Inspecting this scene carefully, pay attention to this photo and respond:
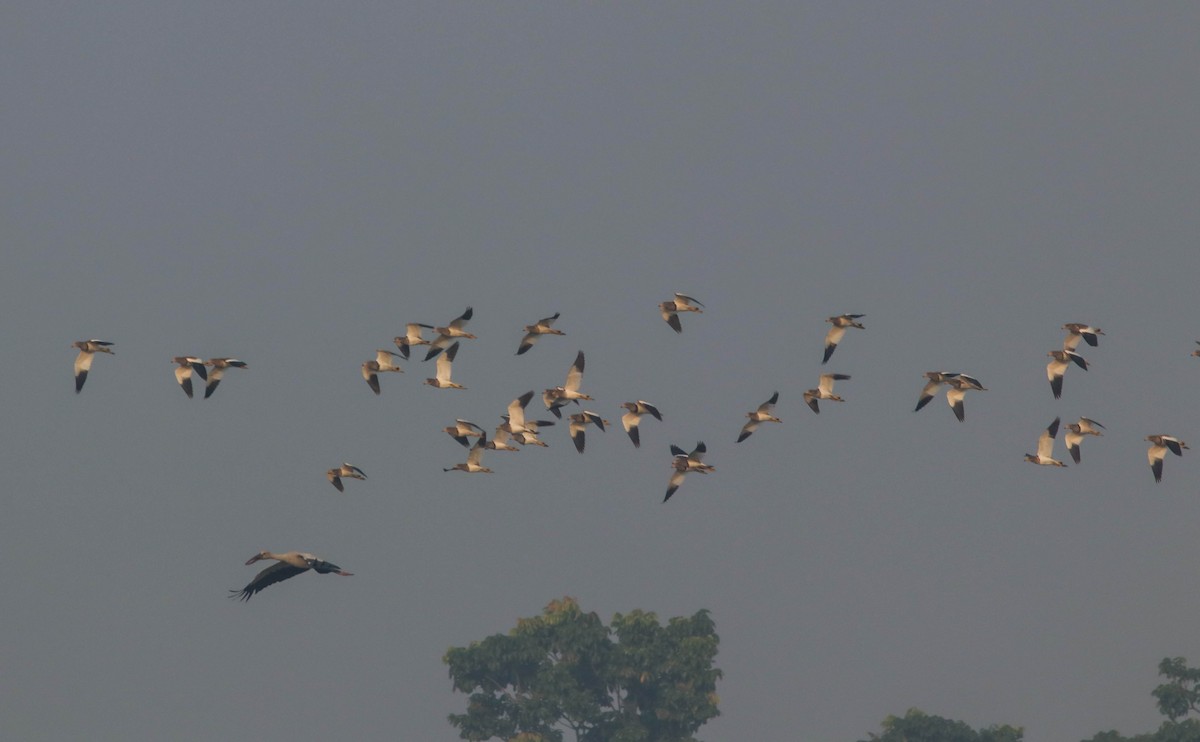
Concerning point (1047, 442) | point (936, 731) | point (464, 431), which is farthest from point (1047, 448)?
point (936, 731)

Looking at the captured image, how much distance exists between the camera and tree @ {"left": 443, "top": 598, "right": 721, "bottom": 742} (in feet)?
349

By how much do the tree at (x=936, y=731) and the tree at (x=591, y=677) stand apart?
9394mm

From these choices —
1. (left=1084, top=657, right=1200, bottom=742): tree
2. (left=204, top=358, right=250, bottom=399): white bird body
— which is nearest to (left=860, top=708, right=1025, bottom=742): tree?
(left=1084, top=657, right=1200, bottom=742): tree

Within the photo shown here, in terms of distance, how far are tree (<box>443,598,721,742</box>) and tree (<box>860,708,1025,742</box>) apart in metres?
9.39

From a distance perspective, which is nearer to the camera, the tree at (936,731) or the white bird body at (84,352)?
the white bird body at (84,352)

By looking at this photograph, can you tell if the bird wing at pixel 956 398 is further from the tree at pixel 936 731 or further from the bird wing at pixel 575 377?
the tree at pixel 936 731

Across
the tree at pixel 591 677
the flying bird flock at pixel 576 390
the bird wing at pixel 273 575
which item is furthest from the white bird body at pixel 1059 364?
the tree at pixel 591 677

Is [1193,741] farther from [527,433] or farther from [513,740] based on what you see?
[527,433]

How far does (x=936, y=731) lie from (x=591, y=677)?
18156 millimetres

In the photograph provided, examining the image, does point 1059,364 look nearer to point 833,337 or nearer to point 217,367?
point 833,337

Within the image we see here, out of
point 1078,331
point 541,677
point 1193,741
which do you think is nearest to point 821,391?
point 1078,331

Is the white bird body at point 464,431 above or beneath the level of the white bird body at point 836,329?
beneath

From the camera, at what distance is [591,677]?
109 m

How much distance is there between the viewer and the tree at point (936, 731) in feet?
332
